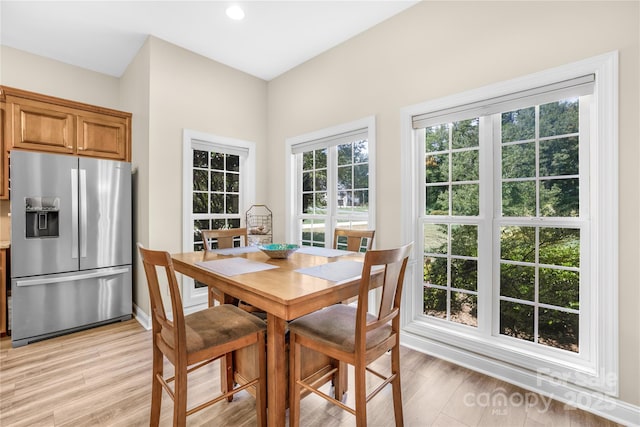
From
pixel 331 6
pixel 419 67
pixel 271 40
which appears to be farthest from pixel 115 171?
pixel 419 67

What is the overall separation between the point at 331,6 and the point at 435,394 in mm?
3208

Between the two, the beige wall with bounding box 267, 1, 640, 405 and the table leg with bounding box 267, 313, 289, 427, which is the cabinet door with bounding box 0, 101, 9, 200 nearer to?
the beige wall with bounding box 267, 1, 640, 405

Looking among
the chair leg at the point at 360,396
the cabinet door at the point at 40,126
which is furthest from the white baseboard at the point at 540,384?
the cabinet door at the point at 40,126

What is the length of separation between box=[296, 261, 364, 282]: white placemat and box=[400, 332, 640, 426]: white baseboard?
1187 mm

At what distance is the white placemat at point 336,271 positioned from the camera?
155 centimetres

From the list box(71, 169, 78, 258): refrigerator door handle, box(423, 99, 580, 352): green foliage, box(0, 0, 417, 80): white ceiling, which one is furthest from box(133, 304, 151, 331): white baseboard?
box(0, 0, 417, 80): white ceiling

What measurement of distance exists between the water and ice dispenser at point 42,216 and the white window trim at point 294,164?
2.33 meters

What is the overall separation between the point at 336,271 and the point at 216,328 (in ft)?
2.34

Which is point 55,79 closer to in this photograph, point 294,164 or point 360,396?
point 294,164

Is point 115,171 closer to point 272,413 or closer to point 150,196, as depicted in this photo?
point 150,196

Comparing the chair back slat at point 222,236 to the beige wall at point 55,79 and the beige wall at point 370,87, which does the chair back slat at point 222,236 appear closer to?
the beige wall at point 370,87

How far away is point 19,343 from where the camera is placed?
102 inches

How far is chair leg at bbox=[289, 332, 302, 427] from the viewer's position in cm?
149

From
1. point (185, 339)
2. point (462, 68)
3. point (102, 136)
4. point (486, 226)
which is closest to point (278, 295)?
point (185, 339)
